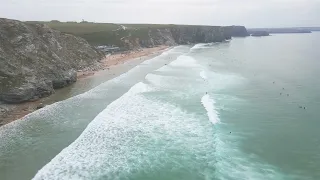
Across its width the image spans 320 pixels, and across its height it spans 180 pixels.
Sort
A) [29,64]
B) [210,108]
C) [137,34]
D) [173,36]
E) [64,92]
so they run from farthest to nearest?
[173,36]
[137,34]
[64,92]
[29,64]
[210,108]

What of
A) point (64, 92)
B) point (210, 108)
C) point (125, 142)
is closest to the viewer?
point (125, 142)

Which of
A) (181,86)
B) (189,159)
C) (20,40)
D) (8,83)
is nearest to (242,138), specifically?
(189,159)

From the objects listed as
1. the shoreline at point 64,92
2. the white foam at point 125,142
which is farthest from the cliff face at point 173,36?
the white foam at point 125,142

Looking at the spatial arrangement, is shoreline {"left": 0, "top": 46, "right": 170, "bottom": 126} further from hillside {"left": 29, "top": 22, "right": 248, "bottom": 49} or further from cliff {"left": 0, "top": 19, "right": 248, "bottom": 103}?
hillside {"left": 29, "top": 22, "right": 248, "bottom": 49}

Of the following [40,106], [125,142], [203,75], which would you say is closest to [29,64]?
[40,106]

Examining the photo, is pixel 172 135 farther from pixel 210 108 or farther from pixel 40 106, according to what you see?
pixel 40 106
